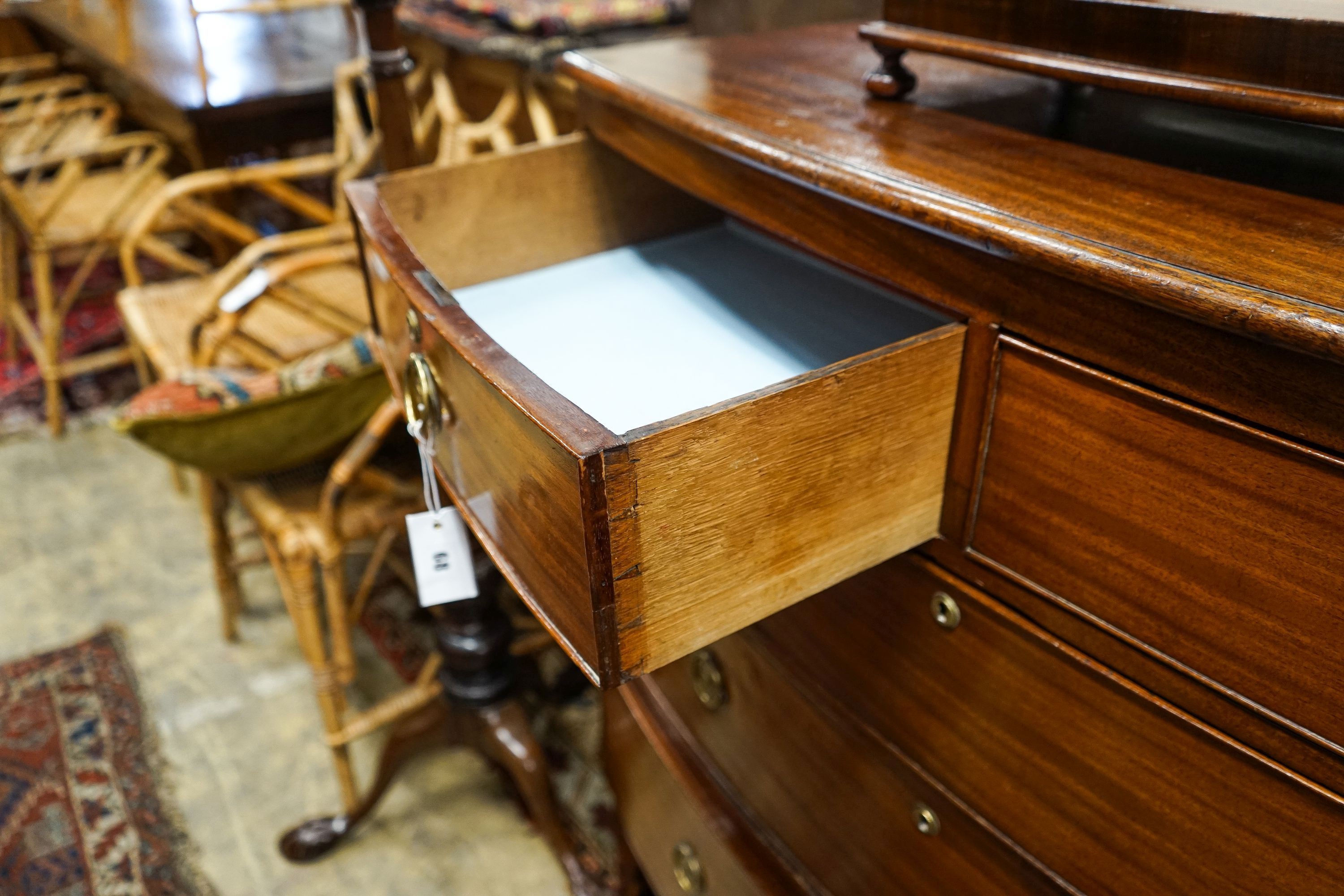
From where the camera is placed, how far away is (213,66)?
8.39 feet

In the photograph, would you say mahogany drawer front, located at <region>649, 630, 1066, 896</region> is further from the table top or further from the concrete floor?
the table top

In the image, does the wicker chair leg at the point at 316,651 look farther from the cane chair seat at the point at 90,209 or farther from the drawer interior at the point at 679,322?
the cane chair seat at the point at 90,209

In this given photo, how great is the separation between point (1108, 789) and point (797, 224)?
413 millimetres

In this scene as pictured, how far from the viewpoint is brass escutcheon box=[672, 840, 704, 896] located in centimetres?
101

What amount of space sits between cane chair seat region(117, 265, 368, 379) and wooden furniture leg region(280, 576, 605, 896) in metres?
0.53

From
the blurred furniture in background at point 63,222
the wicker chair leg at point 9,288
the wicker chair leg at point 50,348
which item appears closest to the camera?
the blurred furniture in background at point 63,222

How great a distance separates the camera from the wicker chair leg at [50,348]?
249cm

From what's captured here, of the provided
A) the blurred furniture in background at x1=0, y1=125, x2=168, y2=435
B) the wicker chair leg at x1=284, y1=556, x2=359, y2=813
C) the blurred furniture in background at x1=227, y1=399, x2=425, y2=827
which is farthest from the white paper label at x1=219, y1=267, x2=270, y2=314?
the blurred furniture in background at x1=0, y1=125, x2=168, y2=435

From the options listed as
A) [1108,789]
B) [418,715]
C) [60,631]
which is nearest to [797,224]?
[1108,789]

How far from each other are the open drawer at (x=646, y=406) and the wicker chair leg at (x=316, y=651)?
62cm

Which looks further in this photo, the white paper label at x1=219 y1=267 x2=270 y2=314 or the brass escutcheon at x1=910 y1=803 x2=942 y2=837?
the white paper label at x1=219 y1=267 x2=270 y2=314

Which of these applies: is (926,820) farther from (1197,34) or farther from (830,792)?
(1197,34)

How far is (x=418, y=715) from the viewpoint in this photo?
56.9 inches

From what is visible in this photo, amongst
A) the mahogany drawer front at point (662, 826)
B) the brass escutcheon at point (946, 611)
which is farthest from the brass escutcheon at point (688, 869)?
the brass escutcheon at point (946, 611)
